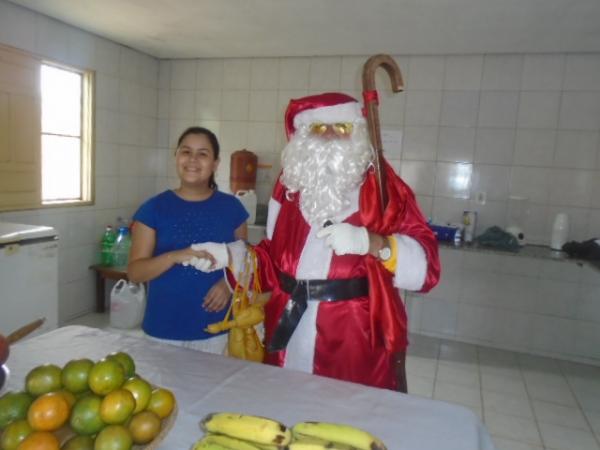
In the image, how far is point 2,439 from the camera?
66 centimetres

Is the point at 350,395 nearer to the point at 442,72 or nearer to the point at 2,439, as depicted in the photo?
the point at 2,439

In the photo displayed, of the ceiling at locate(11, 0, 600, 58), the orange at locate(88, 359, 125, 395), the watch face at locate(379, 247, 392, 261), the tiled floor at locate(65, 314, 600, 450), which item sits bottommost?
the tiled floor at locate(65, 314, 600, 450)

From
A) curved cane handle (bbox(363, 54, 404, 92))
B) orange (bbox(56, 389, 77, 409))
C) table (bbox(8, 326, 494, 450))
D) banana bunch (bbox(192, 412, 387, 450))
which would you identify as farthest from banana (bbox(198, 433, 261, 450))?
curved cane handle (bbox(363, 54, 404, 92))

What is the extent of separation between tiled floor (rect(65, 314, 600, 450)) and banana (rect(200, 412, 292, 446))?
1878 mm

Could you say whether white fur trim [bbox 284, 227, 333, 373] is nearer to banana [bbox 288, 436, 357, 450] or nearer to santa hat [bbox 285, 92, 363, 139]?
santa hat [bbox 285, 92, 363, 139]

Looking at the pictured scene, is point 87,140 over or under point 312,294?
over

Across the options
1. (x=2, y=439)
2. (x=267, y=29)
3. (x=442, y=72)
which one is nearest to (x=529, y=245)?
(x=442, y=72)

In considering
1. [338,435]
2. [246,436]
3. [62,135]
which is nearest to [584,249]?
[338,435]

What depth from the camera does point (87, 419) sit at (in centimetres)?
69

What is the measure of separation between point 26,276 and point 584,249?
3.50 metres

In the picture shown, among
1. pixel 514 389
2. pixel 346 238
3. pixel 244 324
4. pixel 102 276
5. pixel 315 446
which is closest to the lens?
pixel 315 446

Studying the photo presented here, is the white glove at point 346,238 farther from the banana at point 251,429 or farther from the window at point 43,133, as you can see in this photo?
the window at point 43,133

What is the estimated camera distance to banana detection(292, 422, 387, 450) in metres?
0.77

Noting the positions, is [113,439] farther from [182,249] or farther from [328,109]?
[328,109]
